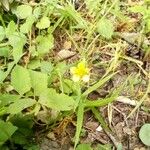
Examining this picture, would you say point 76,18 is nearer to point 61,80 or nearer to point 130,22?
point 130,22

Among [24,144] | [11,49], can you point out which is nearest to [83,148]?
[24,144]

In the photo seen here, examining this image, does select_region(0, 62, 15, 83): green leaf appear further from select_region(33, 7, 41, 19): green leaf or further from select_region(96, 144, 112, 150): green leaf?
select_region(96, 144, 112, 150): green leaf

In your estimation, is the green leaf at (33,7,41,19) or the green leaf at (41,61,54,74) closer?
the green leaf at (41,61,54,74)

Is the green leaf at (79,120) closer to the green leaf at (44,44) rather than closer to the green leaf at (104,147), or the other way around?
the green leaf at (104,147)

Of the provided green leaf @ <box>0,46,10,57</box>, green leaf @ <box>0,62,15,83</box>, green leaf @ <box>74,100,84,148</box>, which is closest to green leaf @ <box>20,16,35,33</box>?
green leaf @ <box>0,46,10,57</box>

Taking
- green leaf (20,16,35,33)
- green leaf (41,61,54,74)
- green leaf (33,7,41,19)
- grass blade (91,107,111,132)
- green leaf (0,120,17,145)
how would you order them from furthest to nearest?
green leaf (33,7,41,19) < green leaf (20,16,35,33) < green leaf (41,61,54,74) < grass blade (91,107,111,132) < green leaf (0,120,17,145)

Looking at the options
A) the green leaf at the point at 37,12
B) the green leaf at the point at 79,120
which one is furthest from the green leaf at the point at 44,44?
the green leaf at the point at 79,120

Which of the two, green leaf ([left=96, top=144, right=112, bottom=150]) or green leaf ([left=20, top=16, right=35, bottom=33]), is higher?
green leaf ([left=20, top=16, right=35, bottom=33])

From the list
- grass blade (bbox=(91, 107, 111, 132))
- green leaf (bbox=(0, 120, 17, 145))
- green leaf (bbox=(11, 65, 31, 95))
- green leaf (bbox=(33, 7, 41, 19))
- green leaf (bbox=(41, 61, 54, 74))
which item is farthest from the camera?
green leaf (bbox=(33, 7, 41, 19))
